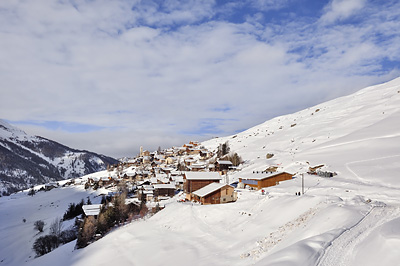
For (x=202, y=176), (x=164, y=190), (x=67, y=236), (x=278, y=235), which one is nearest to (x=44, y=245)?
(x=67, y=236)

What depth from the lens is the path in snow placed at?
13391 mm

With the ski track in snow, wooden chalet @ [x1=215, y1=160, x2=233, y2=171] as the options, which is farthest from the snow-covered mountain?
the ski track in snow

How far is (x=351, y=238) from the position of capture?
16.3m

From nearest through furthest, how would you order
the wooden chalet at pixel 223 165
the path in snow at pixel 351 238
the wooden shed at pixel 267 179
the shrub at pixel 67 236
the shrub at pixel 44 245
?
the path in snow at pixel 351 238 < the shrub at pixel 44 245 < the wooden shed at pixel 267 179 < the shrub at pixel 67 236 < the wooden chalet at pixel 223 165

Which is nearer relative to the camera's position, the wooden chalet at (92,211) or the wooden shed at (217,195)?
the wooden shed at (217,195)

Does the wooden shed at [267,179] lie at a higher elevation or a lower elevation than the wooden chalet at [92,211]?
higher

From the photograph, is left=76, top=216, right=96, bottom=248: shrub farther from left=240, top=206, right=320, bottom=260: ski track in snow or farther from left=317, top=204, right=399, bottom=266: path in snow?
left=317, top=204, right=399, bottom=266: path in snow

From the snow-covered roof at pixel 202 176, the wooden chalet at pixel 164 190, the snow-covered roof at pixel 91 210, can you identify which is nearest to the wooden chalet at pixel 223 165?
the wooden chalet at pixel 164 190

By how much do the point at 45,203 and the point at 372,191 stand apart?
11408 cm

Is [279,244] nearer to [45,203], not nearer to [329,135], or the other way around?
[329,135]

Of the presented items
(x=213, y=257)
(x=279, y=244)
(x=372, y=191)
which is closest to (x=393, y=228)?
(x=279, y=244)

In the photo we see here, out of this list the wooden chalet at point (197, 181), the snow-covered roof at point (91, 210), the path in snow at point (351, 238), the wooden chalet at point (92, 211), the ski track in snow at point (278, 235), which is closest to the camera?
the path in snow at point (351, 238)

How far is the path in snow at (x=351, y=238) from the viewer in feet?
43.9

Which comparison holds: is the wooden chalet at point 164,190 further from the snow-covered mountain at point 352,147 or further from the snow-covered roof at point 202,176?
the snow-covered mountain at point 352,147
